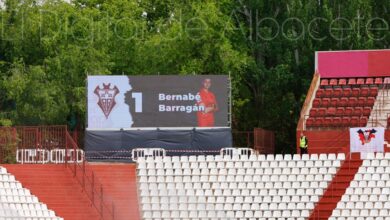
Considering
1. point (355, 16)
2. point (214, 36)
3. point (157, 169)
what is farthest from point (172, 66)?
point (157, 169)

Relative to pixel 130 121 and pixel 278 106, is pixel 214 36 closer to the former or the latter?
pixel 278 106

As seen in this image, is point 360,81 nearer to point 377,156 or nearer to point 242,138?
point 242,138

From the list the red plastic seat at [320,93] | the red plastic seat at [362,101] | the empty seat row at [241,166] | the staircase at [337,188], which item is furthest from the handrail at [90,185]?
the red plastic seat at [362,101]

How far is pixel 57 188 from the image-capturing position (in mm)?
60250

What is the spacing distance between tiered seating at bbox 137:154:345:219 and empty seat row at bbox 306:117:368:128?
Result: 4843 mm

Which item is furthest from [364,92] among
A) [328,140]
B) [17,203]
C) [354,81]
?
[17,203]

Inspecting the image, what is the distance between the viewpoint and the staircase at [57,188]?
195 ft

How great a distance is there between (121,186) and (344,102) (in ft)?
32.0

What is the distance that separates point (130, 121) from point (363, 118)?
7.85 meters

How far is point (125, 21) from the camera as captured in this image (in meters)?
75.2

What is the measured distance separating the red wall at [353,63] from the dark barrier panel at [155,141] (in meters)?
6.20

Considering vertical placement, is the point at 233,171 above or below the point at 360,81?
below

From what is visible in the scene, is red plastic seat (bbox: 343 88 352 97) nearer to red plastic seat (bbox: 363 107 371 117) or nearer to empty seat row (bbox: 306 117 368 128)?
red plastic seat (bbox: 363 107 371 117)

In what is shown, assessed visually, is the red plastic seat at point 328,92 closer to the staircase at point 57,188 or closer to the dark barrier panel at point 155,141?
the dark barrier panel at point 155,141
